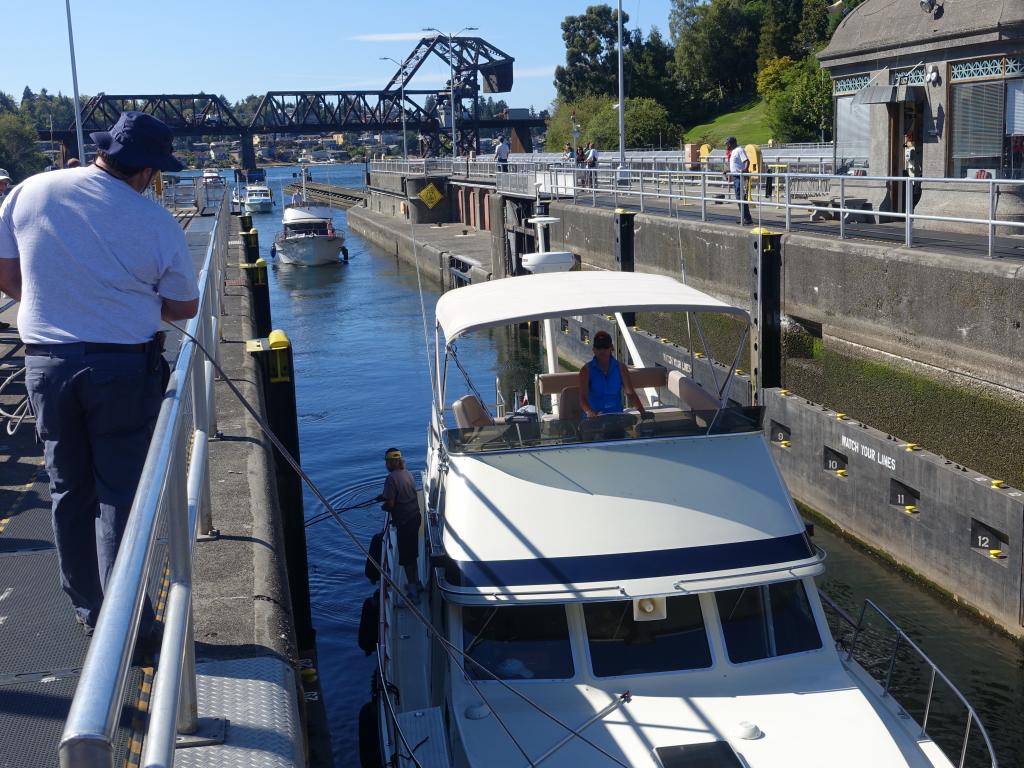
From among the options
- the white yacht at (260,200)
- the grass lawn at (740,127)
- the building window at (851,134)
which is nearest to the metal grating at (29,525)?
the building window at (851,134)

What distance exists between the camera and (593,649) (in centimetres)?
665

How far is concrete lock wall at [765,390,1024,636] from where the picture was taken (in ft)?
35.0

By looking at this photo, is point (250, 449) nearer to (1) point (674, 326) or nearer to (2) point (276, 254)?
(1) point (674, 326)

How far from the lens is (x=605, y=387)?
8688 mm

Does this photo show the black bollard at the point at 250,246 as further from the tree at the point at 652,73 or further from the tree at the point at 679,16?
the tree at the point at 679,16

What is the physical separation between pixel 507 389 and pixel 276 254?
115ft

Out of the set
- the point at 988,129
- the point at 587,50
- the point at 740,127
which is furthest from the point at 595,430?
the point at 587,50

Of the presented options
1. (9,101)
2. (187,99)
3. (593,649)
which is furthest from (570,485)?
(9,101)

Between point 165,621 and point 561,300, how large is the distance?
5.32 metres

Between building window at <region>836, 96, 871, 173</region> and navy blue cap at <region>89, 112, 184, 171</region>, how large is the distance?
1977cm

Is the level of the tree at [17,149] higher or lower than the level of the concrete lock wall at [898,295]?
higher

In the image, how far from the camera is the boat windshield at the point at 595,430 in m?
7.23

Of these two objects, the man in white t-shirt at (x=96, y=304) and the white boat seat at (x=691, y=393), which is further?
the white boat seat at (x=691, y=393)

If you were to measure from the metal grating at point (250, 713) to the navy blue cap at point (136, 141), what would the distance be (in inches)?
72.6
